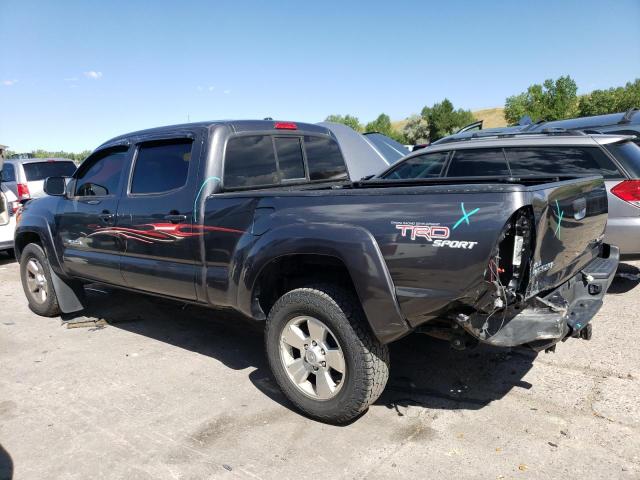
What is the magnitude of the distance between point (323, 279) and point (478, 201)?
46.8 inches

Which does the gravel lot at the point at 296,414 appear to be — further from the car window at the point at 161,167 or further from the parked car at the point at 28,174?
the parked car at the point at 28,174

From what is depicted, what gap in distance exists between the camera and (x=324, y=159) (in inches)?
193

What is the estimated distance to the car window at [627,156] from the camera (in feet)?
16.4

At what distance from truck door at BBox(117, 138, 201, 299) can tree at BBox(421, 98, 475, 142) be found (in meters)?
70.7

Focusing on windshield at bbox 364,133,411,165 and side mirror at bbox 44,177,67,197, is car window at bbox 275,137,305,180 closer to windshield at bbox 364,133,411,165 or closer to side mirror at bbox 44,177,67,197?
side mirror at bbox 44,177,67,197

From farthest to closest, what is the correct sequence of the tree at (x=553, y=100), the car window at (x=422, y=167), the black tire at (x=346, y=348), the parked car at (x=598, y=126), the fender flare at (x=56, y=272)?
the tree at (x=553, y=100) → the parked car at (x=598, y=126) → the car window at (x=422, y=167) → the fender flare at (x=56, y=272) → the black tire at (x=346, y=348)

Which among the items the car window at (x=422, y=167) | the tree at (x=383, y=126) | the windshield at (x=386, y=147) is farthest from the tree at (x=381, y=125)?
the car window at (x=422, y=167)

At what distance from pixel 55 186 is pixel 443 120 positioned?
72.9 m

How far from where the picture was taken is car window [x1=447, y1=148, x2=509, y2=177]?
215 inches

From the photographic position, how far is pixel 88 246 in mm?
4824

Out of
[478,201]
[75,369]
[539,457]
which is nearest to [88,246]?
[75,369]

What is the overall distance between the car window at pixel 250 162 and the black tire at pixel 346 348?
1.12 m

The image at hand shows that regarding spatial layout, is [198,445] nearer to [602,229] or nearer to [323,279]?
[323,279]

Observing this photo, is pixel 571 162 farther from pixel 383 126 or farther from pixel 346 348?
pixel 383 126
